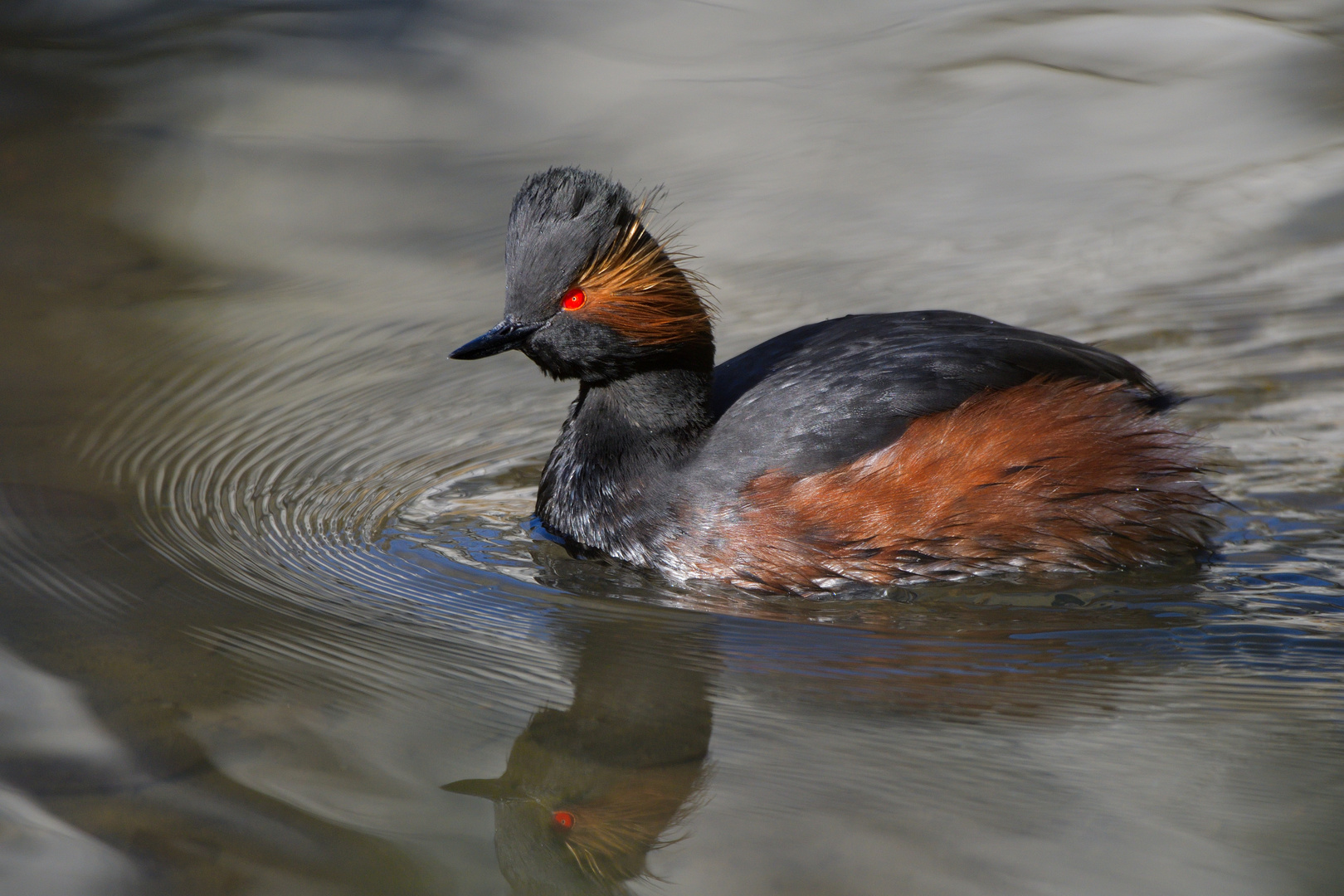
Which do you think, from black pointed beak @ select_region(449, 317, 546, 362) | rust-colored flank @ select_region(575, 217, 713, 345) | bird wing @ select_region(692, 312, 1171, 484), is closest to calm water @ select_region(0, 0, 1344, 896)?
bird wing @ select_region(692, 312, 1171, 484)

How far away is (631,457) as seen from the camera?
16.8ft

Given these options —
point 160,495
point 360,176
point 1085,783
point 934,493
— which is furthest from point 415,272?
point 1085,783

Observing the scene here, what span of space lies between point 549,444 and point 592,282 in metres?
1.34

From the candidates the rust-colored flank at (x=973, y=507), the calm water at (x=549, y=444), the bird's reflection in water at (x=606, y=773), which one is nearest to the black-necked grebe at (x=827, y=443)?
the rust-colored flank at (x=973, y=507)

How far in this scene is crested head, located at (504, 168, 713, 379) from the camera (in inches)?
187

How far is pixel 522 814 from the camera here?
326cm

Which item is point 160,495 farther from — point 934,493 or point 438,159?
point 438,159

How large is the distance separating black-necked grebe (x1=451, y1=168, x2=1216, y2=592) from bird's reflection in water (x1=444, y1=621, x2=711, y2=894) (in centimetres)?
81

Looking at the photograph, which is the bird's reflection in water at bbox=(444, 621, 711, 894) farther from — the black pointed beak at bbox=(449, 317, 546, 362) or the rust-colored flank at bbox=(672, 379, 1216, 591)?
the black pointed beak at bbox=(449, 317, 546, 362)

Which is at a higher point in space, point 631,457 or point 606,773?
point 631,457

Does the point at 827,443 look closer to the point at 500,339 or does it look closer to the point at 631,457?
the point at 631,457

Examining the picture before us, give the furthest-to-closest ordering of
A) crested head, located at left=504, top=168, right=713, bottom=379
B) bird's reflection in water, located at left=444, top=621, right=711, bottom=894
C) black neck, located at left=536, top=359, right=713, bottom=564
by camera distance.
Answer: black neck, located at left=536, top=359, right=713, bottom=564 → crested head, located at left=504, top=168, right=713, bottom=379 → bird's reflection in water, located at left=444, top=621, right=711, bottom=894

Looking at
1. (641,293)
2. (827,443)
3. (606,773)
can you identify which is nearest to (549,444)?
(641,293)

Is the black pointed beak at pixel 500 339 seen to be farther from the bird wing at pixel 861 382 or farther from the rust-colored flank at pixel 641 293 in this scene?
the bird wing at pixel 861 382
